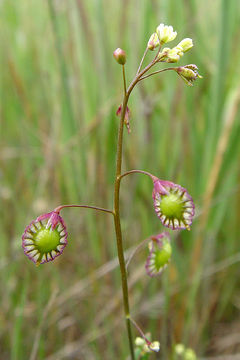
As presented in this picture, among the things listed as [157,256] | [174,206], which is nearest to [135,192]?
[157,256]

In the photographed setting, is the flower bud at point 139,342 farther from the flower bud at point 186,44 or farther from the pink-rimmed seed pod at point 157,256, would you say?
the flower bud at point 186,44

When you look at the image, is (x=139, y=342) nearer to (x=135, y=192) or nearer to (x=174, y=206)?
(x=174, y=206)

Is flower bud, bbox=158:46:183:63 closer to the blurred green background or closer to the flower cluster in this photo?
the flower cluster

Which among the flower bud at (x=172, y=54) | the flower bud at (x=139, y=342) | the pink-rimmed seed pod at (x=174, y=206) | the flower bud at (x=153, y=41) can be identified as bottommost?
the flower bud at (x=139, y=342)

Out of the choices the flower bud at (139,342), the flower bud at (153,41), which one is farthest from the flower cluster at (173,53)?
the flower bud at (139,342)

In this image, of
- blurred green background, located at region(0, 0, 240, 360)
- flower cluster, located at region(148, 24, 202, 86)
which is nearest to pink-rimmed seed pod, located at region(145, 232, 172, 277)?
Result: flower cluster, located at region(148, 24, 202, 86)
